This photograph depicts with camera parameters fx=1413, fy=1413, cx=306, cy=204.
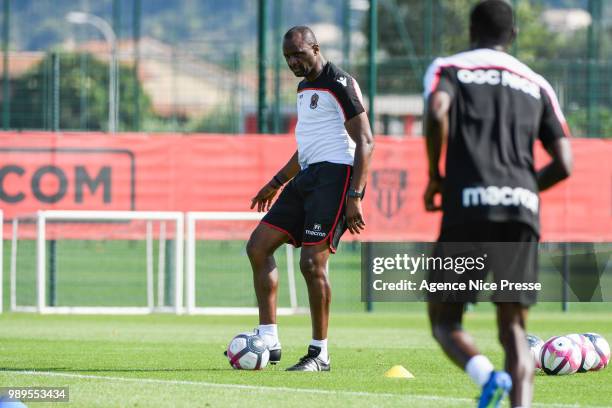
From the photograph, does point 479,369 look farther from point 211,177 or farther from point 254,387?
Answer: point 211,177

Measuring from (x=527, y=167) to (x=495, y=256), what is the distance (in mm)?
434

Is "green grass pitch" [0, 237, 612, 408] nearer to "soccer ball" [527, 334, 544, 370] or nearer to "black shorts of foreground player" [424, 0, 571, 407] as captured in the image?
"soccer ball" [527, 334, 544, 370]

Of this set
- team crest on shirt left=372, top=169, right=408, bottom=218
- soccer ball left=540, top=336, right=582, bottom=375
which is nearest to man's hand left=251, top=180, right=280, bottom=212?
soccer ball left=540, top=336, right=582, bottom=375

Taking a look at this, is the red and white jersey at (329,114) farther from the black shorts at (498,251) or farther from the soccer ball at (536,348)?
the black shorts at (498,251)

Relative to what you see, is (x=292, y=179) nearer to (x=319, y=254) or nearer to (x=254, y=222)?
(x=319, y=254)

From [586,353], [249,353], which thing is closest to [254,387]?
[249,353]

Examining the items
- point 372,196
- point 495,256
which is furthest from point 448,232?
point 372,196

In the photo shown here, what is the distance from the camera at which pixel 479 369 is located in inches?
248

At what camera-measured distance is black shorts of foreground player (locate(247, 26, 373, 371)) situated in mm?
9742

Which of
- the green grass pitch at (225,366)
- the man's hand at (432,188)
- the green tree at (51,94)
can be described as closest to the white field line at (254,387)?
the green grass pitch at (225,366)

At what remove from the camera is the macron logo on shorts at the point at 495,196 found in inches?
250

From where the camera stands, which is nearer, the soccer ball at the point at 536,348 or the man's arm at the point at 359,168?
the man's arm at the point at 359,168

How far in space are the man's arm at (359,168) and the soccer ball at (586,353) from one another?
6.11 ft

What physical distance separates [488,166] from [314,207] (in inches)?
140
